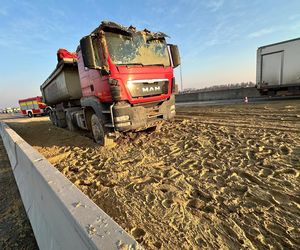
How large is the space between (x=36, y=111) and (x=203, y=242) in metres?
32.3

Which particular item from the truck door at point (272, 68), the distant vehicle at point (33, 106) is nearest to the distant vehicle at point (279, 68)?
the truck door at point (272, 68)

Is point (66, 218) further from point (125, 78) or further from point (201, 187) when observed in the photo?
point (125, 78)

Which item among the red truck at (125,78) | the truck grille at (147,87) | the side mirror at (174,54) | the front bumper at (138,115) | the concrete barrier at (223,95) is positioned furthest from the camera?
the concrete barrier at (223,95)

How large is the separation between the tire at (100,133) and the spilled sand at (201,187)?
1.20 ft

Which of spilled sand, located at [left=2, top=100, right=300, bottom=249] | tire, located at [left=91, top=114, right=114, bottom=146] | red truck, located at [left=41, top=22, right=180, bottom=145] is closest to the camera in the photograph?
spilled sand, located at [left=2, top=100, right=300, bottom=249]

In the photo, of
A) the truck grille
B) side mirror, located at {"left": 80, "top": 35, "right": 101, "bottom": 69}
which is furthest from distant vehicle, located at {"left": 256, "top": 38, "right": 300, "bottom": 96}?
side mirror, located at {"left": 80, "top": 35, "right": 101, "bottom": 69}

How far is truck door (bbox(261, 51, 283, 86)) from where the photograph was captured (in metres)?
13.0

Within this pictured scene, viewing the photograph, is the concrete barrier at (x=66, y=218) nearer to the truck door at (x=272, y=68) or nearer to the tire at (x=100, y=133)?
the tire at (x=100, y=133)

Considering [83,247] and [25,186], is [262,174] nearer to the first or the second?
[83,247]

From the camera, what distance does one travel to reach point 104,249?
1.03m

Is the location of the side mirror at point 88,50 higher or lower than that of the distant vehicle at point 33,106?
higher

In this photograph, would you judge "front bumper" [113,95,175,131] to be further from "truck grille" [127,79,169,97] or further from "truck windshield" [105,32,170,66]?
"truck windshield" [105,32,170,66]

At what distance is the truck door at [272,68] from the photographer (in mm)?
13039

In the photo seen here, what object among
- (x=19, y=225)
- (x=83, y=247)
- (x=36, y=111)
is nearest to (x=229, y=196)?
(x=83, y=247)
